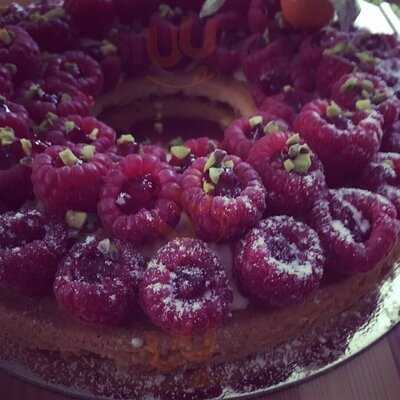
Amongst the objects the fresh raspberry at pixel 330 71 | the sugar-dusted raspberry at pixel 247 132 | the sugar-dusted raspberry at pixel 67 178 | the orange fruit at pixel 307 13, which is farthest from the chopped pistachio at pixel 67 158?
the orange fruit at pixel 307 13

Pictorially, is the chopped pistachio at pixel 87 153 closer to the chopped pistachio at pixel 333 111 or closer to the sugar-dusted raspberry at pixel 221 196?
the sugar-dusted raspberry at pixel 221 196

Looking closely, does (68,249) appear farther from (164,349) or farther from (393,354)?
(393,354)

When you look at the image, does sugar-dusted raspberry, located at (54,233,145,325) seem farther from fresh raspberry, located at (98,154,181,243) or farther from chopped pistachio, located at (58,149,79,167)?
chopped pistachio, located at (58,149,79,167)

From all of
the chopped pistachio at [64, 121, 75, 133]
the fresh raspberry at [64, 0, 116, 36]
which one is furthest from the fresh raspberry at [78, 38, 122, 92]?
the chopped pistachio at [64, 121, 75, 133]

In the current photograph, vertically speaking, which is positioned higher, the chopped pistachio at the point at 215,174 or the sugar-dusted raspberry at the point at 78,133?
the chopped pistachio at the point at 215,174

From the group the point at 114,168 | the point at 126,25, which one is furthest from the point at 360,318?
the point at 126,25

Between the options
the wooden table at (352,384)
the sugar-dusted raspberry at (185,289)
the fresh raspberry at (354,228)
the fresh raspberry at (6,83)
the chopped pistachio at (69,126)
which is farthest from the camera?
the fresh raspberry at (6,83)
